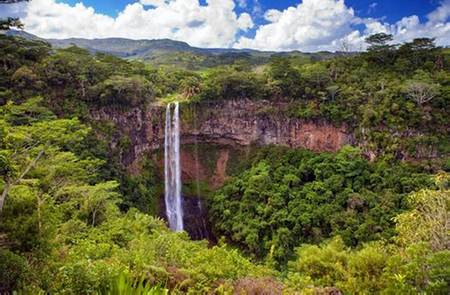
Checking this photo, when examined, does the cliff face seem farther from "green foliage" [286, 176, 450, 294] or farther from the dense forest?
"green foliage" [286, 176, 450, 294]

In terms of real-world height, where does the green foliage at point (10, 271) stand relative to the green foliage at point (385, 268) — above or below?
above

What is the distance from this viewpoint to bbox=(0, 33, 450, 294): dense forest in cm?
898

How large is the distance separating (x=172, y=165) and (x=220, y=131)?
4867 mm

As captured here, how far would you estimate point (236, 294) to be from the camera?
8.36 meters

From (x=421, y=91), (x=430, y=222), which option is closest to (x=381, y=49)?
(x=421, y=91)

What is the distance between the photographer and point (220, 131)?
34.8 meters

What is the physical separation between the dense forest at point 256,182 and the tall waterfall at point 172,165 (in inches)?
39.3

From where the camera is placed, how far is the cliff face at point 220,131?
31172mm

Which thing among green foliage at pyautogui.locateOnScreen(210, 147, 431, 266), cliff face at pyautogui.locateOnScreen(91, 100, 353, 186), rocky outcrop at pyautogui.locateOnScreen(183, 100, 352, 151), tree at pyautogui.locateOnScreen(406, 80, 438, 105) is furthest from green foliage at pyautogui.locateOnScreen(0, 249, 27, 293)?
rocky outcrop at pyautogui.locateOnScreen(183, 100, 352, 151)

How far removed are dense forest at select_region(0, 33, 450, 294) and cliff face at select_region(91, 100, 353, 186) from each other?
0.65 metres

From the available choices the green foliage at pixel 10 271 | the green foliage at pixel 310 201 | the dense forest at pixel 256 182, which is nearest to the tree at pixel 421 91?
the dense forest at pixel 256 182

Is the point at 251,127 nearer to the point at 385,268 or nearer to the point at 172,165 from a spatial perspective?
the point at 172,165

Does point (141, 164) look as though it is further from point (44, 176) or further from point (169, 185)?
point (44, 176)

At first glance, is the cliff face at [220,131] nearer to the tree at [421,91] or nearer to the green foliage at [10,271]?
the tree at [421,91]
